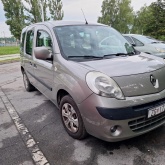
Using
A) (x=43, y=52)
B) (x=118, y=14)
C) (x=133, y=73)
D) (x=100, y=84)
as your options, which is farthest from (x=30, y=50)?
(x=118, y=14)

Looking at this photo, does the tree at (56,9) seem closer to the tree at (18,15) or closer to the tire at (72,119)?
the tree at (18,15)

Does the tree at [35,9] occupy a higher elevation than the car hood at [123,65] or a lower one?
higher

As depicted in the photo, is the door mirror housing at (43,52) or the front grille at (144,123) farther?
the door mirror housing at (43,52)

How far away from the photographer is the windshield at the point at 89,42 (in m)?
2.87

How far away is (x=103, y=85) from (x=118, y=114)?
365 millimetres

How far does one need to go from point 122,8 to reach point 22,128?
118 ft


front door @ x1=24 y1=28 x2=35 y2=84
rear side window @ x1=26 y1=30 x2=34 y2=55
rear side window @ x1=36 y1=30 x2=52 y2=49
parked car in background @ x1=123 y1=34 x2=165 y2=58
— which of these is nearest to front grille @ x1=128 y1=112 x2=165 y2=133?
rear side window @ x1=36 y1=30 x2=52 y2=49

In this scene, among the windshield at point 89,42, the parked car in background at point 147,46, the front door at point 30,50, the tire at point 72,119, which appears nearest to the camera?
the tire at point 72,119

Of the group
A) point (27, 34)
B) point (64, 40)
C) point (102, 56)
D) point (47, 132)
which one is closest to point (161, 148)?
point (102, 56)

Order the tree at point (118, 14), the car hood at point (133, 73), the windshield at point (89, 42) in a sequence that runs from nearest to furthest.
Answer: the car hood at point (133, 73), the windshield at point (89, 42), the tree at point (118, 14)

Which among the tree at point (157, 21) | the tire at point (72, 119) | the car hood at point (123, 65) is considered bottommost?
the tire at point (72, 119)

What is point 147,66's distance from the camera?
2496 mm

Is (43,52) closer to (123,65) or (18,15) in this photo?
(123,65)

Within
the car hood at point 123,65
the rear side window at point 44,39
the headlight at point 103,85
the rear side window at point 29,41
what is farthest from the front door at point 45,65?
the headlight at point 103,85
